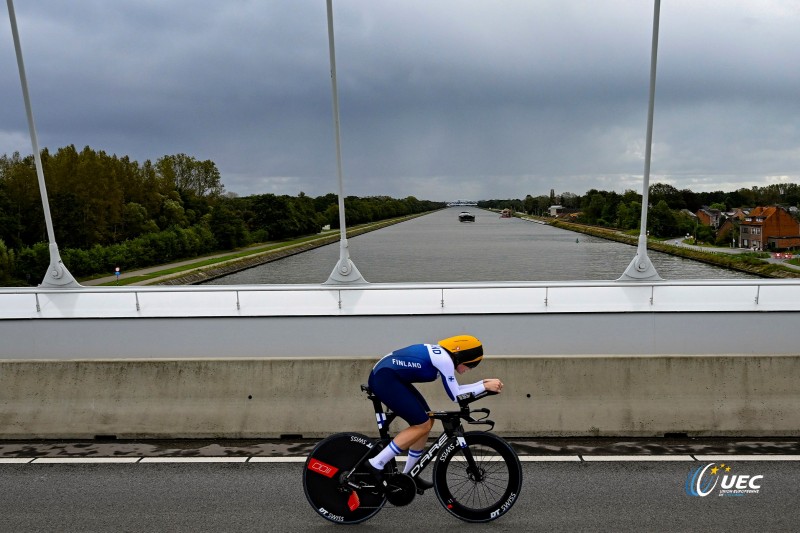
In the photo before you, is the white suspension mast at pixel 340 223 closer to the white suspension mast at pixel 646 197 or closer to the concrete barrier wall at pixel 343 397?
the white suspension mast at pixel 646 197

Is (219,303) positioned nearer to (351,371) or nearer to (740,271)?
(351,371)

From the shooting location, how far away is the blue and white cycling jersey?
200 inches

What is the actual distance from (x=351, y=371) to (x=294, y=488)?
73.2 inches

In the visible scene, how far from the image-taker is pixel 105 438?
795cm

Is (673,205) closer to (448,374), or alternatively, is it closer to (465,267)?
(465,267)

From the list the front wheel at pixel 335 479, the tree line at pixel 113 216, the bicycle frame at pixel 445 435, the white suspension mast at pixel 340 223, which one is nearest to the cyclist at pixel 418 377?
the bicycle frame at pixel 445 435

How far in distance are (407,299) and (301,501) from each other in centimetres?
866

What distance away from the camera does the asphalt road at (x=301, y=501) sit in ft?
18.1

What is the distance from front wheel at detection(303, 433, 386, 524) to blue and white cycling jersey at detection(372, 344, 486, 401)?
30.1 inches

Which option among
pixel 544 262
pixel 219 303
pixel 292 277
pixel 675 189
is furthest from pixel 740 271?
pixel 675 189

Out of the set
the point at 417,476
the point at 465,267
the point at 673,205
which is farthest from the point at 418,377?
the point at 673,205

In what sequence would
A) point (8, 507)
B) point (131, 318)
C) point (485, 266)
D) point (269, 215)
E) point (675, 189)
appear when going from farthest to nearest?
point (675, 189) < point (269, 215) < point (485, 266) < point (131, 318) < point (8, 507)

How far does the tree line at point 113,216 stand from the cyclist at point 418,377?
44336 mm

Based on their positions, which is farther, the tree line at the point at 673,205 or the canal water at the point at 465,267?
the tree line at the point at 673,205
